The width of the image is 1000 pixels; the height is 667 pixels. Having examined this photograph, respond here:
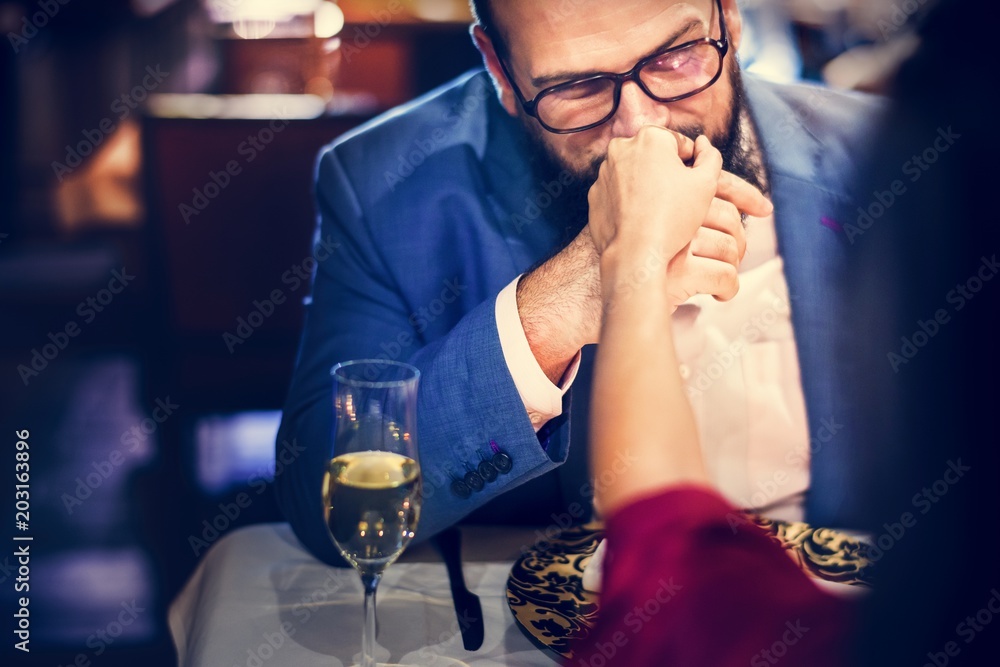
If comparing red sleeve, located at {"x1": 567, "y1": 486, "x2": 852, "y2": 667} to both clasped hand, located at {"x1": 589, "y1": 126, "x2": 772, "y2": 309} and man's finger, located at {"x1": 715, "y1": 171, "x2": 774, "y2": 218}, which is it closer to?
clasped hand, located at {"x1": 589, "y1": 126, "x2": 772, "y2": 309}

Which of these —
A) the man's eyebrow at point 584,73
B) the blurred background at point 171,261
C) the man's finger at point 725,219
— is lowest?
the blurred background at point 171,261

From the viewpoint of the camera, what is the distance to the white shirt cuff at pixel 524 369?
118cm

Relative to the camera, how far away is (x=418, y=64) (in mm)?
3543

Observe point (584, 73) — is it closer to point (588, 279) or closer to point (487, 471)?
point (588, 279)

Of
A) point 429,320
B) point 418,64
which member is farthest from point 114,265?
point 429,320

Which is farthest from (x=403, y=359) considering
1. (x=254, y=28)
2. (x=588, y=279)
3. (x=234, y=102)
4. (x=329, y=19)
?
(x=254, y=28)

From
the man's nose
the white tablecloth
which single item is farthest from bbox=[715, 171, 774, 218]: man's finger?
the white tablecloth

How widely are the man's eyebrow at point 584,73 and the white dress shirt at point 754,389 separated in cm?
30

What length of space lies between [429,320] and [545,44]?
1.53 feet

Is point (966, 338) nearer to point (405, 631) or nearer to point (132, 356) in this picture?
point (405, 631)

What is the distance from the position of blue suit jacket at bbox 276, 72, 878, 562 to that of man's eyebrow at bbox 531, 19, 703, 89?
10 centimetres

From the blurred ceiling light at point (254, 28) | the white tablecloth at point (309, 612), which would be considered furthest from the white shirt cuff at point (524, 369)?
the blurred ceiling light at point (254, 28)

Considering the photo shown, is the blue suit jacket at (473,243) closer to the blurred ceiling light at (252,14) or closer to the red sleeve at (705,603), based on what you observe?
the red sleeve at (705,603)

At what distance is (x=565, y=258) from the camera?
1.26 m
